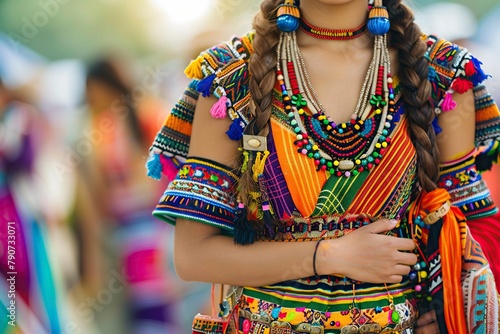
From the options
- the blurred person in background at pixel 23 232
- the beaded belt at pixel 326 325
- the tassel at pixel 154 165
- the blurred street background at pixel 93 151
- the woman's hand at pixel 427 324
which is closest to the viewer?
the beaded belt at pixel 326 325

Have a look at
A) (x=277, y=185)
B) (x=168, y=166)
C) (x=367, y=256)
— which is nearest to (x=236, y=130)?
(x=277, y=185)

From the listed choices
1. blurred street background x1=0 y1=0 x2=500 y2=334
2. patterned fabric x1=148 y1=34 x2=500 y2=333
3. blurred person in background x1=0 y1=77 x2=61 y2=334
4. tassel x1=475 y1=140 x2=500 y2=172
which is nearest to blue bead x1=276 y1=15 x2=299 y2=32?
patterned fabric x1=148 y1=34 x2=500 y2=333

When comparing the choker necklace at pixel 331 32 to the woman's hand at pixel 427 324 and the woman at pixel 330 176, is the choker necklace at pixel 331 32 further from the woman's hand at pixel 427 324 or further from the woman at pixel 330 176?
the woman's hand at pixel 427 324

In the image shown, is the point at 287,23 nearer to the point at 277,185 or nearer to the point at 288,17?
the point at 288,17

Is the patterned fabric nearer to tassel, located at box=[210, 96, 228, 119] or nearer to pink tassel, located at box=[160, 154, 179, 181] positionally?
tassel, located at box=[210, 96, 228, 119]

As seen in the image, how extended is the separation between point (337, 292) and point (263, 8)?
77cm

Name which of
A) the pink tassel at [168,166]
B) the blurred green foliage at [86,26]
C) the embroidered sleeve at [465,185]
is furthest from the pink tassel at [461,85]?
the blurred green foliage at [86,26]

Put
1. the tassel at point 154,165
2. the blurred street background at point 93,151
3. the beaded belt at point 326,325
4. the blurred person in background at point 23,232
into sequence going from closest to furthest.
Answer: the beaded belt at point 326,325 < the tassel at point 154,165 < the blurred person in background at point 23,232 < the blurred street background at point 93,151

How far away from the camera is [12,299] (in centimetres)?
356

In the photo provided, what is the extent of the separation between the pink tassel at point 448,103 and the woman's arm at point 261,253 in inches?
13.8

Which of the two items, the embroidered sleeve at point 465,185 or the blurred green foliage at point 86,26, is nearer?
the embroidered sleeve at point 465,185

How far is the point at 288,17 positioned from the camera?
1686 mm

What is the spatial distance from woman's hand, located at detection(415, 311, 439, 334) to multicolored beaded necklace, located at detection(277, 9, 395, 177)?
1.37 ft

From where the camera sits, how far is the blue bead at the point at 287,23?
1.68 meters
